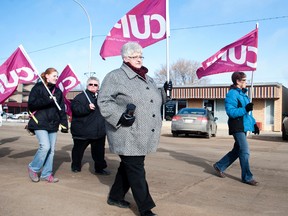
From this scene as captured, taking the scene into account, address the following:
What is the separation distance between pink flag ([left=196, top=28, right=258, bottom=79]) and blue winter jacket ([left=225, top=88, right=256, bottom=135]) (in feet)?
11.7

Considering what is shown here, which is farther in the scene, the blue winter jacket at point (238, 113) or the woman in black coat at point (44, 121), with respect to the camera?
the blue winter jacket at point (238, 113)

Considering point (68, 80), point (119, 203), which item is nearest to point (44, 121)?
point (119, 203)

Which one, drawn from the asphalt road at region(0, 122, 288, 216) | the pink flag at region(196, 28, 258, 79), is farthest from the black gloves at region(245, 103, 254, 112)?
the pink flag at region(196, 28, 258, 79)

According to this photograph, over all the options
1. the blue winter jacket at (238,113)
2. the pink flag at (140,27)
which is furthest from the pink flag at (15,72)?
the blue winter jacket at (238,113)

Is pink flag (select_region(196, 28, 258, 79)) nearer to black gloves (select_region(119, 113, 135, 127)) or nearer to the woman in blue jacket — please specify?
the woman in blue jacket

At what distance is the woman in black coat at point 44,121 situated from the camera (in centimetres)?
546

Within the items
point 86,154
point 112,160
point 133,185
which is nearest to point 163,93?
point 133,185

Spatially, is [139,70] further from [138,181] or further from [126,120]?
A: [138,181]

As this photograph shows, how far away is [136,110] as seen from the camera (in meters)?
3.80

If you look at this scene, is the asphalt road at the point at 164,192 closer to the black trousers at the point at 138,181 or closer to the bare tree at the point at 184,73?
the black trousers at the point at 138,181

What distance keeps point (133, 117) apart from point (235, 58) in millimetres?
7346

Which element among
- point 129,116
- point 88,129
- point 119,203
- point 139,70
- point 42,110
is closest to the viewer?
point 129,116

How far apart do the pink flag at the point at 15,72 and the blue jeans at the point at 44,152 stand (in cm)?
157

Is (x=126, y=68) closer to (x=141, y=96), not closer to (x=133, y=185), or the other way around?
(x=141, y=96)
